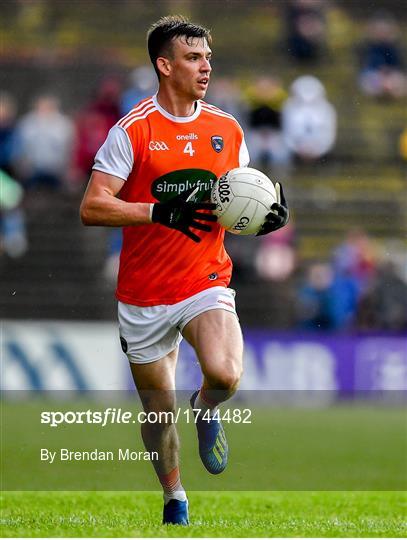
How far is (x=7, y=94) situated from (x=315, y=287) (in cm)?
639

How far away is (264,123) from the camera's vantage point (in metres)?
18.8

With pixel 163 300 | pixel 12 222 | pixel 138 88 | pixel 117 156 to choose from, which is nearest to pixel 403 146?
pixel 138 88

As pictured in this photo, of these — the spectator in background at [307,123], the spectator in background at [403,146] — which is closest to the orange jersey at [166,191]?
the spectator in background at [307,123]

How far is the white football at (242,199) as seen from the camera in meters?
7.15

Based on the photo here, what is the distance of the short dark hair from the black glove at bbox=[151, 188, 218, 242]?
0.96 m

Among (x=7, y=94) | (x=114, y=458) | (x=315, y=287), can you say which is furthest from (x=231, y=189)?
(x=7, y=94)

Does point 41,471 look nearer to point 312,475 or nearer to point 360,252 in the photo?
point 312,475

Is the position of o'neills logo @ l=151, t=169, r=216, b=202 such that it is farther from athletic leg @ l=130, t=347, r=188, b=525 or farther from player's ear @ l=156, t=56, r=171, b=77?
athletic leg @ l=130, t=347, r=188, b=525

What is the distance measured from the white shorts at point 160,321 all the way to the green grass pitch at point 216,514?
3.21 ft

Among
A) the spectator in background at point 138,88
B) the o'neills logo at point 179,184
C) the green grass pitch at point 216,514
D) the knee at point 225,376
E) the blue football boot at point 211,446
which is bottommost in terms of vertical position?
the green grass pitch at point 216,514

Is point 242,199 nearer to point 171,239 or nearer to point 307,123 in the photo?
point 171,239

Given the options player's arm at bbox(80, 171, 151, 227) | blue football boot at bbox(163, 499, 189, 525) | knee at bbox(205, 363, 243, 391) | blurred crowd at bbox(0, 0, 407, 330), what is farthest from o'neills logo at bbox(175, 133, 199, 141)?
blurred crowd at bbox(0, 0, 407, 330)

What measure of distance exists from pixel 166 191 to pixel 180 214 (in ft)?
1.34

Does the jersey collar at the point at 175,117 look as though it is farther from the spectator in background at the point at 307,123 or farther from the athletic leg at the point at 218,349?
the spectator in background at the point at 307,123
